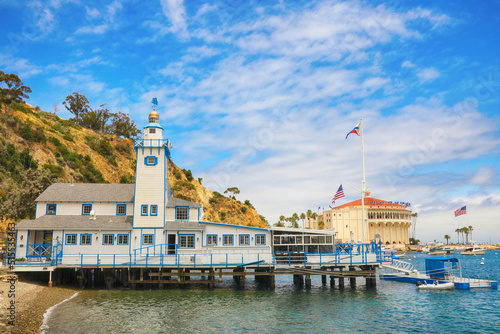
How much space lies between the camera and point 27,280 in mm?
34469

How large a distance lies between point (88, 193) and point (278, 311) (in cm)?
2495

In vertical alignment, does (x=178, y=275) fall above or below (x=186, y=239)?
below

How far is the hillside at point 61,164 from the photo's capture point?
54987mm

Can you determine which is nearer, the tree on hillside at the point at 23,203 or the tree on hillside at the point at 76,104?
the tree on hillside at the point at 23,203

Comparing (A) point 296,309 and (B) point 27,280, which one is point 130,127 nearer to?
(B) point 27,280

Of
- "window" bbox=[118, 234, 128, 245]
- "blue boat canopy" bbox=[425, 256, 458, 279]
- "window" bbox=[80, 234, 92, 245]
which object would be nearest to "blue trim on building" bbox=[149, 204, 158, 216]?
"window" bbox=[118, 234, 128, 245]

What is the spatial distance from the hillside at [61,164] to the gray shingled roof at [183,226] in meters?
23.6

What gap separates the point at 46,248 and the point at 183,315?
18.8m

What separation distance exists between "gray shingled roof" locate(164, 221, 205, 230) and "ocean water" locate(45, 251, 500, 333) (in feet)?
18.8

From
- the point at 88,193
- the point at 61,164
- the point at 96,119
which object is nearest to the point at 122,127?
the point at 96,119

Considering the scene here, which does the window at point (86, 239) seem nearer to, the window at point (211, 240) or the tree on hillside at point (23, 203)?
the window at point (211, 240)

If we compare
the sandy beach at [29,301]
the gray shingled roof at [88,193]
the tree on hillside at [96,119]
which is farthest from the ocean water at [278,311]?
the tree on hillside at [96,119]

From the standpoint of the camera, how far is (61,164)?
255 ft

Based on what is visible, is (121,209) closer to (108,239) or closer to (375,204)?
(108,239)
